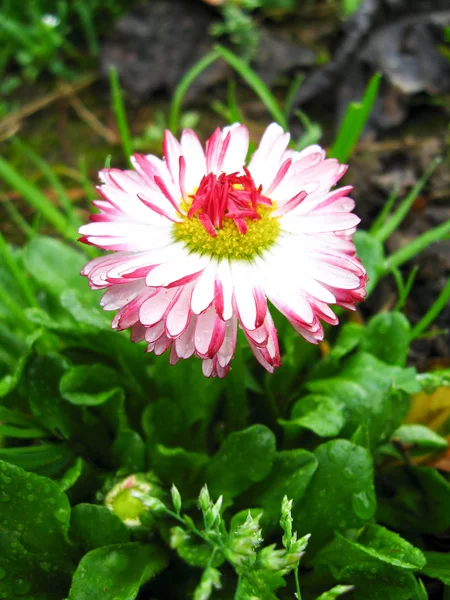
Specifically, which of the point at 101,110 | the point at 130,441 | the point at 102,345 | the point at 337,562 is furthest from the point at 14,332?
the point at 101,110

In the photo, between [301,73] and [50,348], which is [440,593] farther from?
[301,73]

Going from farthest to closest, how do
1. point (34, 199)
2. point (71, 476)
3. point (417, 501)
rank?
point (34, 199) < point (417, 501) < point (71, 476)

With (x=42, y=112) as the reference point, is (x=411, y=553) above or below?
below

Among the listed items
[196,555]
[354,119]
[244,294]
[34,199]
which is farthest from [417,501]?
[34,199]

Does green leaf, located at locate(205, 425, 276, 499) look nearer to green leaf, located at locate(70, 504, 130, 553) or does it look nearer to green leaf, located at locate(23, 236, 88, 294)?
green leaf, located at locate(70, 504, 130, 553)

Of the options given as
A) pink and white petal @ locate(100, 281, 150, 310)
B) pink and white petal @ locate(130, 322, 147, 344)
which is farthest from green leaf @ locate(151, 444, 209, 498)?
pink and white petal @ locate(100, 281, 150, 310)

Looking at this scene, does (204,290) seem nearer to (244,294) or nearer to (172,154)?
(244,294)
